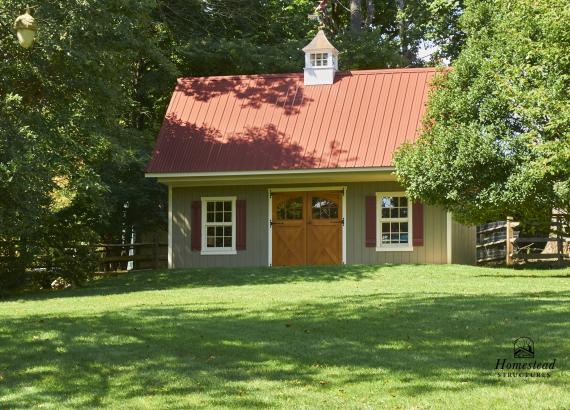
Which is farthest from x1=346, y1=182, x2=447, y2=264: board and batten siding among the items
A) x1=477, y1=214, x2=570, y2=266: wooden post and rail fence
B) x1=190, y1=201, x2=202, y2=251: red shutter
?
x1=190, y1=201, x2=202, y2=251: red shutter

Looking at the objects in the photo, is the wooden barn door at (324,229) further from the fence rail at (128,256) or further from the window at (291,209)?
the fence rail at (128,256)

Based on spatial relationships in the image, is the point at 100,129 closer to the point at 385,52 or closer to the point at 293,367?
the point at 293,367

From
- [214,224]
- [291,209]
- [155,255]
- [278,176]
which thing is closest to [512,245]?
[291,209]

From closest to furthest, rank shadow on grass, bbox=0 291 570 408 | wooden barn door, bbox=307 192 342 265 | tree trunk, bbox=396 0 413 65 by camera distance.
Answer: shadow on grass, bbox=0 291 570 408 < wooden barn door, bbox=307 192 342 265 < tree trunk, bbox=396 0 413 65

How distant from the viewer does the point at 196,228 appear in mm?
24781

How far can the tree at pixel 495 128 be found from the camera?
1864cm

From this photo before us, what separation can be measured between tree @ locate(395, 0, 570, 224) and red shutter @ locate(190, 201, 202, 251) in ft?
20.1

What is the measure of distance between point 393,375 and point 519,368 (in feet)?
3.94

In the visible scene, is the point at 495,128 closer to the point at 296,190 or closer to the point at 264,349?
the point at 296,190

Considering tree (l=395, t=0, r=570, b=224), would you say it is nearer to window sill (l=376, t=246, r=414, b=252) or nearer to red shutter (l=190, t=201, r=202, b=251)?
window sill (l=376, t=246, r=414, b=252)

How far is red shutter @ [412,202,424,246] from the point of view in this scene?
23.3 metres

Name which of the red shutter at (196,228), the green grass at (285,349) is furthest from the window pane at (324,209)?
the green grass at (285,349)

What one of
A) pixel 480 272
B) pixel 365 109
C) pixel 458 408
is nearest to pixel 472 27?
pixel 365 109

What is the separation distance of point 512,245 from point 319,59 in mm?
8119
